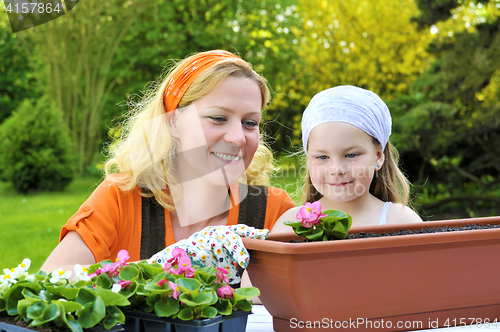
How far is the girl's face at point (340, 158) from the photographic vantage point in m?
1.54

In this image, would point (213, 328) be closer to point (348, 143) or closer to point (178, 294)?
point (178, 294)

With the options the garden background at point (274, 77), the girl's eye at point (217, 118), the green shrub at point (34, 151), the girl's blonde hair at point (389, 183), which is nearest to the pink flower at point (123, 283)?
the girl's eye at point (217, 118)

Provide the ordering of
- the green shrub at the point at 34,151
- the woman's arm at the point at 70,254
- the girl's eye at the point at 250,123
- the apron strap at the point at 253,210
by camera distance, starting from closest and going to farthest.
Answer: the woman's arm at the point at 70,254
the girl's eye at the point at 250,123
the apron strap at the point at 253,210
the green shrub at the point at 34,151

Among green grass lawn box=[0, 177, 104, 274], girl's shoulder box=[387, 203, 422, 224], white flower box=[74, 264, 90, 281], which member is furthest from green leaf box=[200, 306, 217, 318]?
green grass lawn box=[0, 177, 104, 274]

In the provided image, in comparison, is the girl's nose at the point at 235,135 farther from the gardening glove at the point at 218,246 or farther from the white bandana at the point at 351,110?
the gardening glove at the point at 218,246

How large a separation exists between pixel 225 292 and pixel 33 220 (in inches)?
247

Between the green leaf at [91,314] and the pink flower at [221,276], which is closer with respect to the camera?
the green leaf at [91,314]

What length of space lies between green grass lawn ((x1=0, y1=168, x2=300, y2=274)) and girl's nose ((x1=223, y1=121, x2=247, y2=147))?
245 centimetres

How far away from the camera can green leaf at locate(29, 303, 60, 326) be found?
693 mm

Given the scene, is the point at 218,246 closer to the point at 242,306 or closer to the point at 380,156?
the point at 242,306

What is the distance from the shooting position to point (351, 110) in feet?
5.08

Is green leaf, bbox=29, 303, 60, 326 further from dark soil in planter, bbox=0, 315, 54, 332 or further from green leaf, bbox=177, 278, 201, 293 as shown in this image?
green leaf, bbox=177, 278, 201, 293

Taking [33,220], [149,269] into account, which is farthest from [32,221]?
[149,269]

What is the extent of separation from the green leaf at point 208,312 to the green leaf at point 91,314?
0.15m
